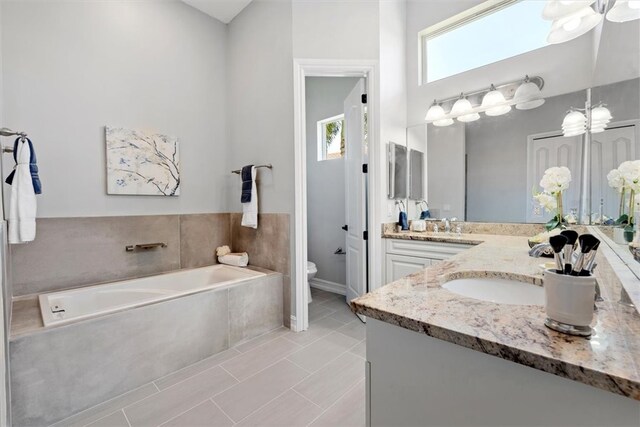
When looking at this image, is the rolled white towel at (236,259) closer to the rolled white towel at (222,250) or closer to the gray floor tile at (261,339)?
the rolled white towel at (222,250)

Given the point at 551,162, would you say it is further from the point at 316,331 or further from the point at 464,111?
the point at 316,331

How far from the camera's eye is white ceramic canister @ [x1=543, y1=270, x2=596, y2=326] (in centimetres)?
57

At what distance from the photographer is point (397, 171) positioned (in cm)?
296

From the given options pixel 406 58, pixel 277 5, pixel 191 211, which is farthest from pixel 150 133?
pixel 406 58

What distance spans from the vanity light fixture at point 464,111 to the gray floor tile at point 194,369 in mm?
2981

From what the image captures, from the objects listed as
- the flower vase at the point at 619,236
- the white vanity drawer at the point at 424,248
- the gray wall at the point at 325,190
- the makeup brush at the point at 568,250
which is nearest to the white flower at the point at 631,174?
the flower vase at the point at 619,236

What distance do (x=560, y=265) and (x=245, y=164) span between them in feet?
9.55

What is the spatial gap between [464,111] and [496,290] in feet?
7.28

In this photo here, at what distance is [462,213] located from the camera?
2820mm

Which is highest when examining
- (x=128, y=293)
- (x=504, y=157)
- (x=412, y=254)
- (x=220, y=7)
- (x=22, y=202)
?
(x=220, y=7)

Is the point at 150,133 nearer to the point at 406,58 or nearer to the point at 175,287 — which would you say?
the point at 175,287

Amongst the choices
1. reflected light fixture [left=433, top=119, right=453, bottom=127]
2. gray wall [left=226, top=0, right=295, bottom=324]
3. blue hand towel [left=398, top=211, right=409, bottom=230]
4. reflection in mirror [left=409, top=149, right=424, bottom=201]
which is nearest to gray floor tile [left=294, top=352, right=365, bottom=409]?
gray wall [left=226, top=0, right=295, bottom=324]

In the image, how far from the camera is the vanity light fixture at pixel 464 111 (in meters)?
2.74

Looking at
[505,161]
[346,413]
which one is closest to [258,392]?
[346,413]
